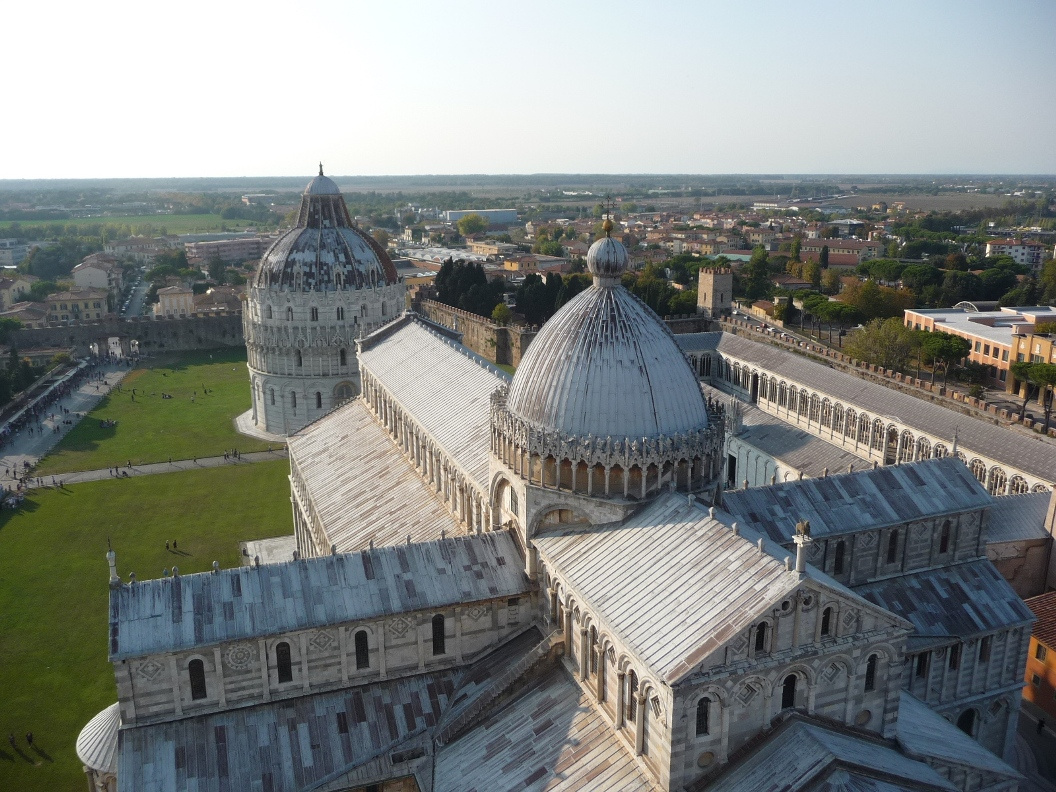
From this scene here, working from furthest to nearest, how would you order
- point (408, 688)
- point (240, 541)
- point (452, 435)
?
point (240, 541) < point (452, 435) < point (408, 688)

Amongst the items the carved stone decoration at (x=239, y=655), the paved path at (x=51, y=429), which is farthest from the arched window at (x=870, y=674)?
the paved path at (x=51, y=429)

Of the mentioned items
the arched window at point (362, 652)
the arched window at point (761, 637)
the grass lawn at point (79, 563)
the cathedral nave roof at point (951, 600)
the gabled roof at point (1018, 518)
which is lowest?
the grass lawn at point (79, 563)

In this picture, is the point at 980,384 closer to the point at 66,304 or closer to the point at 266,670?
the point at 266,670

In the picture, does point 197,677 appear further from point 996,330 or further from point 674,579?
point 996,330

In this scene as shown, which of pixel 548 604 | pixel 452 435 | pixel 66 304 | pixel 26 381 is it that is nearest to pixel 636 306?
pixel 548 604

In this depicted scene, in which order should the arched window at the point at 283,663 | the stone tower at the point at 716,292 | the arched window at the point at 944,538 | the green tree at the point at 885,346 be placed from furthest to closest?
the stone tower at the point at 716,292, the green tree at the point at 885,346, the arched window at the point at 944,538, the arched window at the point at 283,663

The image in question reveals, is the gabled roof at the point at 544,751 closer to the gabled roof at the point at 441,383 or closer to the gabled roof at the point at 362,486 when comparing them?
the gabled roof at the point at 362,486

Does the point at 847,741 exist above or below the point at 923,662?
above
